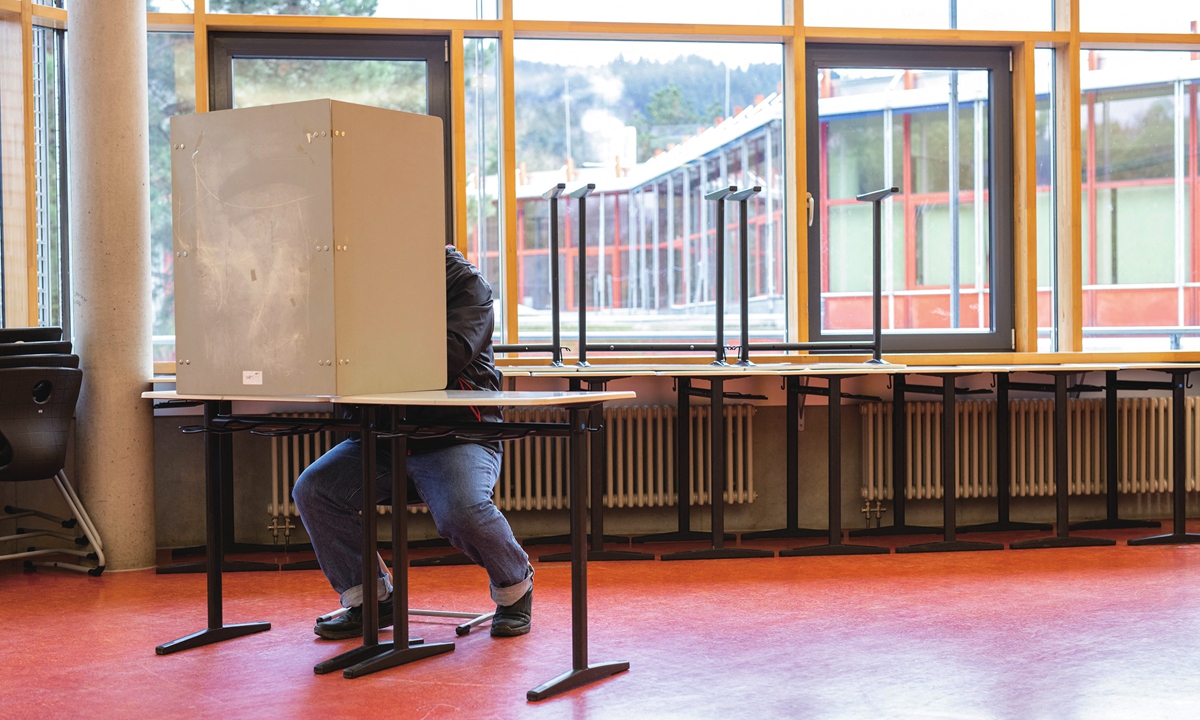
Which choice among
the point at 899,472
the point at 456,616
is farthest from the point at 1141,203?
the point at 456,616

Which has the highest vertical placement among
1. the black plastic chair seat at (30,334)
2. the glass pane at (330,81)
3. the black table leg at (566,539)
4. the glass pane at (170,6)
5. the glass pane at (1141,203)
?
the glass pane at (170,6)


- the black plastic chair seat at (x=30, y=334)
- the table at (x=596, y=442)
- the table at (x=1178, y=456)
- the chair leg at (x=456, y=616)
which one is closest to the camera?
the chair leg at (x=456, y=616)

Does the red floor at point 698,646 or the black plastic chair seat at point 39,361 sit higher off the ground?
the black plastic chair seat at point 39,361

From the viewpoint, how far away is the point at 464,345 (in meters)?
2.85

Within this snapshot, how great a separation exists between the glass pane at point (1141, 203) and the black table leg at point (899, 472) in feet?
4.07

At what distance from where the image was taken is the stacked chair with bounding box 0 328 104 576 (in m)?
3.79

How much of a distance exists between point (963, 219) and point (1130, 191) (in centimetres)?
88

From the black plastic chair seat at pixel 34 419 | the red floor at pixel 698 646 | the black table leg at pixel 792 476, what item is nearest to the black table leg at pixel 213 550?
the red floor at pixel 698 646

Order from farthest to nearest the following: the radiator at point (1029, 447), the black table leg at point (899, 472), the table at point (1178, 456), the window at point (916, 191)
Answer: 1. the window at point (916, 191)
2. the radiator at point (1029, 447)
3. the black table leg at point (899, 472)
4. the table at point (1178, 456)

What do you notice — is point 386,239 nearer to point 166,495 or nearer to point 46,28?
point 166,495

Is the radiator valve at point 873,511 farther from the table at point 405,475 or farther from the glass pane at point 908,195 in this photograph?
the table at point 405,475

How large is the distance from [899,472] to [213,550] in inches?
116

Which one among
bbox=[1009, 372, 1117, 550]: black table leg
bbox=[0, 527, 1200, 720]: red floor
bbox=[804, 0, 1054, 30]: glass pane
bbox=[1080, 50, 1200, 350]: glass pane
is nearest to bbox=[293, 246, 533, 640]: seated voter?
bbox=[0, 527, 1200, 720]: red floor

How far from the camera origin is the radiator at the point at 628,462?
4.59 meters
